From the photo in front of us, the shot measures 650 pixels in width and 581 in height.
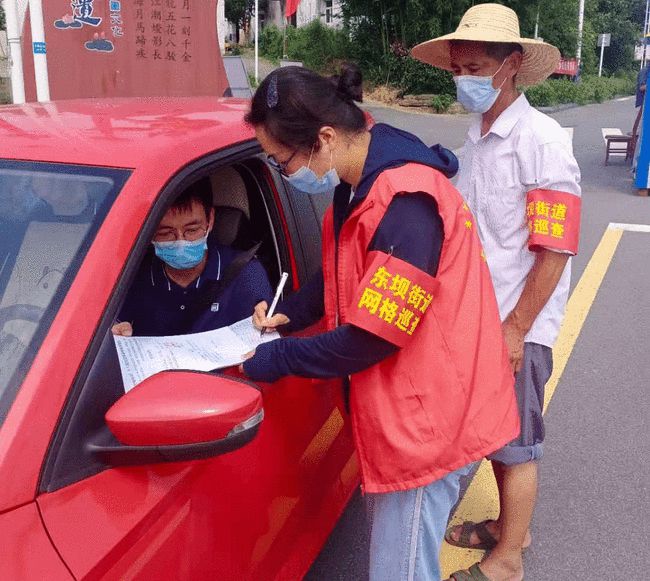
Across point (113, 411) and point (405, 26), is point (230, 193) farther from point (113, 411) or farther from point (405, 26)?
point (405, 26)

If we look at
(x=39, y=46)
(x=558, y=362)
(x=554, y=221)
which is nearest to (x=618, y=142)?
(x=558, y=362)

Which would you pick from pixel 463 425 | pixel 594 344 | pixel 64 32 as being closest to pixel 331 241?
pixel 463 425

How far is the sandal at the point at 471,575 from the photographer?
2.59 metres

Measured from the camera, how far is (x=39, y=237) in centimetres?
161

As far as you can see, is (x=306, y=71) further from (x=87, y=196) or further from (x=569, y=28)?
(x=569, y=28)

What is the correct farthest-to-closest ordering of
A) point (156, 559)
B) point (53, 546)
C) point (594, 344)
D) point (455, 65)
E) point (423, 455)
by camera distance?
point (594, 344) → point (455, 65) → point (423, 455) → point (156, 559) → point (53, 546)

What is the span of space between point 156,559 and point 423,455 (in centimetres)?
65

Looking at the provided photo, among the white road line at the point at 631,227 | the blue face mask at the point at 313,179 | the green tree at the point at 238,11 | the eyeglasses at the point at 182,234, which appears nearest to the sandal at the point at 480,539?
the eyeglasses at the point at 182,234

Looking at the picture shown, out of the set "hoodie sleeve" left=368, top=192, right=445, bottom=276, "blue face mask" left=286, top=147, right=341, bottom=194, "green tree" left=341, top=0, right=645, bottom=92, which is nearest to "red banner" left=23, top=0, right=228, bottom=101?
"blue face mask" left=286, top=147, right=341, bottom=194

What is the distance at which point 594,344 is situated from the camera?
16.6 ft

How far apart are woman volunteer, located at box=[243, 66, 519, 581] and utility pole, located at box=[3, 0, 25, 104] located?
16.0 feet

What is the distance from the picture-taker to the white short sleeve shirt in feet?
7.14

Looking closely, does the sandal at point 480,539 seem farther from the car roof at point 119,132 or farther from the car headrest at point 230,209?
the car roof at point 119,132

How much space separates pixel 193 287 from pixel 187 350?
44 centimetres
